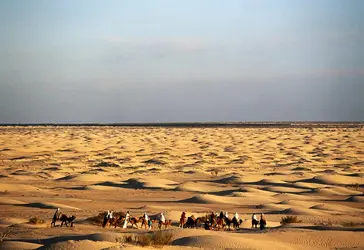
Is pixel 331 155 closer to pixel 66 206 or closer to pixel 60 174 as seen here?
pixel 60 174

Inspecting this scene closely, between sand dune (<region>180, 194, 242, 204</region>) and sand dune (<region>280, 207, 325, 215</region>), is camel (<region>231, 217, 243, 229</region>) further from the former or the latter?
Result: sand dune (<region>180, 194, 242, 204</region>)

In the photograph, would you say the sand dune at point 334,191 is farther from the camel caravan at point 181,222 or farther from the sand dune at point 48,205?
the camel caravan at point 181,222

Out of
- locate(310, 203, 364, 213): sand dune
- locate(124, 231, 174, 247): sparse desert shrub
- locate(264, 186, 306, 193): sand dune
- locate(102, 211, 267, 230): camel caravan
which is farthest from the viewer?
locate(264, 186, 306, 193): sand dune

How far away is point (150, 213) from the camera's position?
16.9 m

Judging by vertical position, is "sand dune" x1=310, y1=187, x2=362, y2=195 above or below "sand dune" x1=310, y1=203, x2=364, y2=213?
below

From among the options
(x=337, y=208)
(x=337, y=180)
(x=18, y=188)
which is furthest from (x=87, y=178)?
(x=337, y=208)

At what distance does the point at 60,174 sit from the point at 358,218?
17046 millimetres

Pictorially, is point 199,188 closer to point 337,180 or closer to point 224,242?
point 337,180

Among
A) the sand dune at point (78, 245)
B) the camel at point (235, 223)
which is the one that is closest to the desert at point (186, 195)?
the sand dune at point (78, 245)

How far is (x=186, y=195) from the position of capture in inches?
891

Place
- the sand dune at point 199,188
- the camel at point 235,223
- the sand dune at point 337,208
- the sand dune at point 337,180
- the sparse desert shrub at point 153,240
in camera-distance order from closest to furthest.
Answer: the sparse desert shrub at point 153,240 < the camel at point 235,223 < the sand dune at point 337,208 < the sand dune at point 199,188 < the sand dune at point 337,180

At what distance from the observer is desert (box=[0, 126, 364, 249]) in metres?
11.7

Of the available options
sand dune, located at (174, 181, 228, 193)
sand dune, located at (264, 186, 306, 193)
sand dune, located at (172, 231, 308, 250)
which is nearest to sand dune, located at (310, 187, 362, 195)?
sand dune, located at (264, 186, 306, 193)

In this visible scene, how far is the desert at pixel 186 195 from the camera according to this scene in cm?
1167
